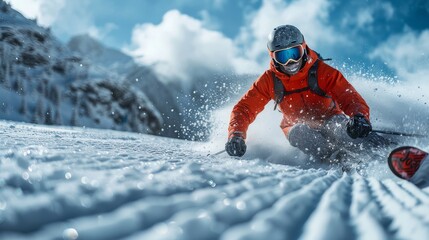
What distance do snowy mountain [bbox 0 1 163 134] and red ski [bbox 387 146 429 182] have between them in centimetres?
4729

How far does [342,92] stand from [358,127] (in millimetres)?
786

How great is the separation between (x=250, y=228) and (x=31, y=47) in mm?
69903

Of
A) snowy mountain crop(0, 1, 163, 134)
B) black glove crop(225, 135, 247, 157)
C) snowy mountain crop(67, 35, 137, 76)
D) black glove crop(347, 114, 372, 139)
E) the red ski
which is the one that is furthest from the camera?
snowy mountain crop(67, 35, 137, 76)

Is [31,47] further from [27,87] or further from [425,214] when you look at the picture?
[425,214]

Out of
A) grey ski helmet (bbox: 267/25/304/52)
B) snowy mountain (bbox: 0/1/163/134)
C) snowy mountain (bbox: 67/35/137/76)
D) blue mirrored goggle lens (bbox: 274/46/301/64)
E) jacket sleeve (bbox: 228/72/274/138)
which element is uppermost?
snowy mountain (bbox: 67/35/137/76)

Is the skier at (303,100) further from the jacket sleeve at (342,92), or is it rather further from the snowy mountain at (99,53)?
the snowy mountain at (99,53)

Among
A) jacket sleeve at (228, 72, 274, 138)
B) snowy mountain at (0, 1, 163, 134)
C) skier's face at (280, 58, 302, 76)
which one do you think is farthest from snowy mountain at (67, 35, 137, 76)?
skier's face at (280, 58, 302, 76)

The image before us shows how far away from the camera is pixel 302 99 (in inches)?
170

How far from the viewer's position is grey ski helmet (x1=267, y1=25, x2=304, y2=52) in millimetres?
4152

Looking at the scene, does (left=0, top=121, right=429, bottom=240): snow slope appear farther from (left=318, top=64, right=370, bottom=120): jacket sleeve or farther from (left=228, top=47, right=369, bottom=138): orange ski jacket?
(left=228, top=47, right=369, bottom=138): orange ski jacket

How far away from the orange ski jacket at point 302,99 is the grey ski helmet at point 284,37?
0.69 feet

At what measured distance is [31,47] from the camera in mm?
62125

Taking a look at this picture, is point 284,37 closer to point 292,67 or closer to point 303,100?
point 292,67

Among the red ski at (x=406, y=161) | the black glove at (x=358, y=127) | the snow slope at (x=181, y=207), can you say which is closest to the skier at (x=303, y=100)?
the black glove at (x=358, y=127)
